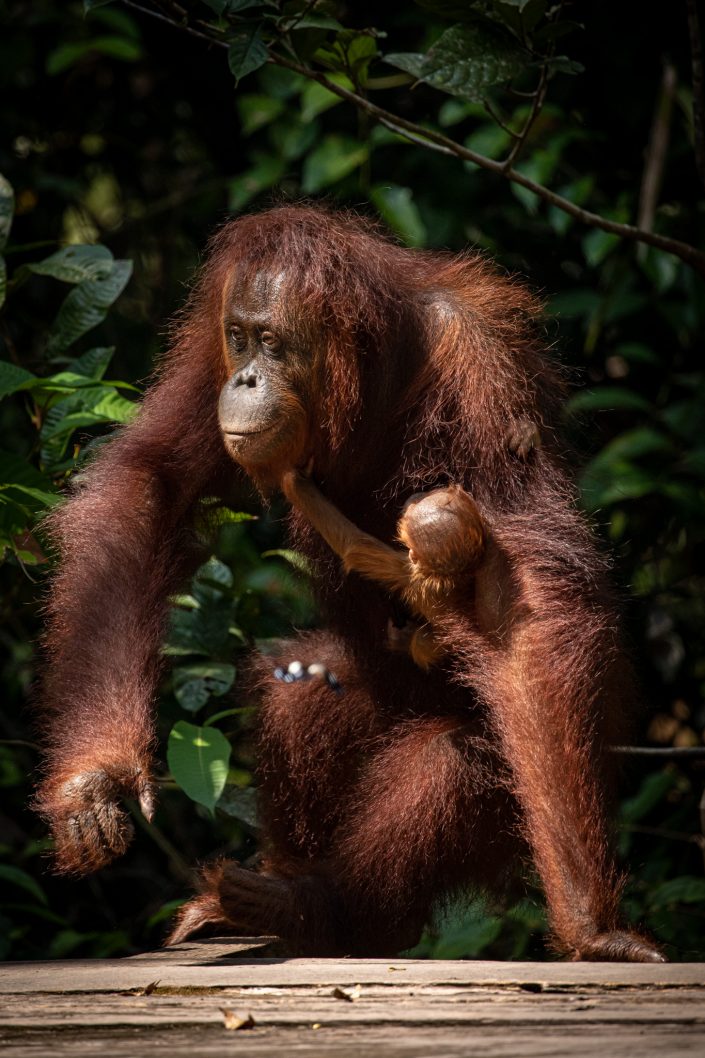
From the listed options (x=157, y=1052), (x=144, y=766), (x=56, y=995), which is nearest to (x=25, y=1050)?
(x=157, y=1052)

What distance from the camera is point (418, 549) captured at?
2.23 meters

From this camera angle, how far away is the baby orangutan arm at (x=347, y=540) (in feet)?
7.77

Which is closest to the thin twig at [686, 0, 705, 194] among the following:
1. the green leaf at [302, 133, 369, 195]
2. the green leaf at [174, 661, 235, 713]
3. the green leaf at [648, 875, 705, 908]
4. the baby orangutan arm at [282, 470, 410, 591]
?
the baby orangutan arm at [282, 470, 410, 591]

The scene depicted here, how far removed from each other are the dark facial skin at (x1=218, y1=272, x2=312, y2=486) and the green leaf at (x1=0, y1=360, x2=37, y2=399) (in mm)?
477

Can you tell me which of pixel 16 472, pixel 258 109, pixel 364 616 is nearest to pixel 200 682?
pixel 364 616

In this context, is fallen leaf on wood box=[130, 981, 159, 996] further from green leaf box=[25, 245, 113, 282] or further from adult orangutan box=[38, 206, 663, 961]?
green leaf box=[25, 245, 113, 282]

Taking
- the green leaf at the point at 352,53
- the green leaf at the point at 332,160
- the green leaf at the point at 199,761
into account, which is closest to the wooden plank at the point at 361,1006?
the green leaf at the point at 199,761

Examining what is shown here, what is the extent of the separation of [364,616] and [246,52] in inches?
41.3

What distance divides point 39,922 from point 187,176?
248 centimetres

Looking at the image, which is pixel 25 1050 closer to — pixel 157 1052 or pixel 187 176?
pixel 157 1052

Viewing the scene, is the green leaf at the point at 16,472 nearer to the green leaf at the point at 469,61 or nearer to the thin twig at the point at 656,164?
the green leaf at the point at 469,61

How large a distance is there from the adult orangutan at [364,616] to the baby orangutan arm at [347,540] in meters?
0.04

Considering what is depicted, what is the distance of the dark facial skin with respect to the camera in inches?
90.5

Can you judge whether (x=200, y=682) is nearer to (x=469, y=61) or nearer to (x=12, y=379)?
(x=12, y=379)
